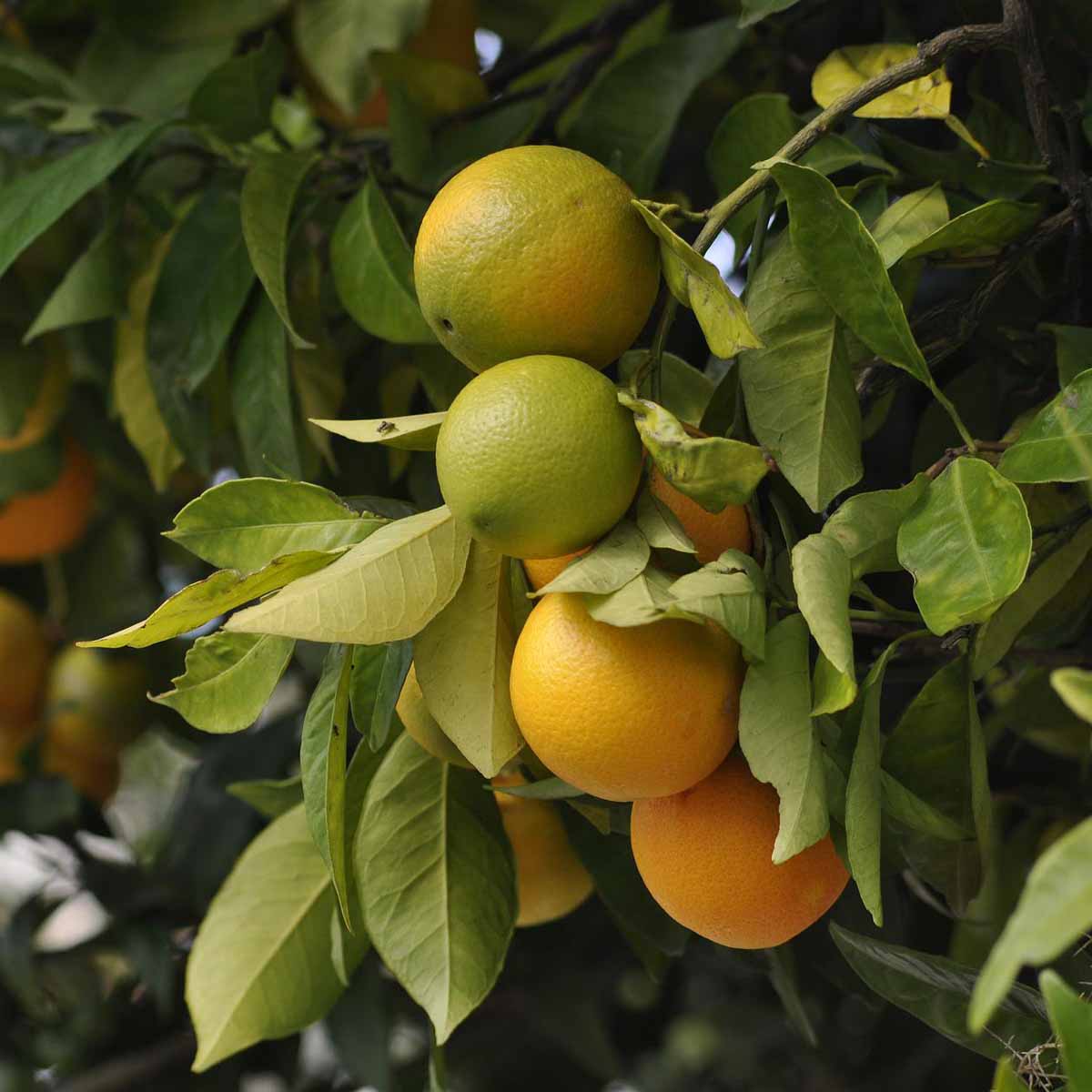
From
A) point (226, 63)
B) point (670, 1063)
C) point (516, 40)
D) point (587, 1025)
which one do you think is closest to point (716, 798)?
point (226, 63)

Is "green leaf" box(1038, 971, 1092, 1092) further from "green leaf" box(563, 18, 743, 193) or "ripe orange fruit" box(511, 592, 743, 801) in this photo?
"green leaf" box(563, 18, 743, 193)

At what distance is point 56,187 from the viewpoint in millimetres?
769

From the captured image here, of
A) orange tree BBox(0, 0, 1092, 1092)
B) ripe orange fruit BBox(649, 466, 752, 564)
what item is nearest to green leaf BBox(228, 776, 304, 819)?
orange tree BBox(0, 0, 1092, 1092)

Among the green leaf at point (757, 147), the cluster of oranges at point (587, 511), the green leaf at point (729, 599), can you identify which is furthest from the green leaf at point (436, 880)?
the green leaf at point (757, 147)

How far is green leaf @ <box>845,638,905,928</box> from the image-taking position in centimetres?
46

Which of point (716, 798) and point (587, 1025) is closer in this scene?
point (716, 798)

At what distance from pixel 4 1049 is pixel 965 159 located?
1081 millimetres

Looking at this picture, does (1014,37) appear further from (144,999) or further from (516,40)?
(144,999)

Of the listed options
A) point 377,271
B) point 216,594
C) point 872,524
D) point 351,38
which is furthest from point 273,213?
point 872,524

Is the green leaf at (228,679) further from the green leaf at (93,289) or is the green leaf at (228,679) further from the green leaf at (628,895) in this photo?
the green leaf at (93,289)

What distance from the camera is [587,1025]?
1141 millimetres

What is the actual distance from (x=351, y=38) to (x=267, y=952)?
586mm

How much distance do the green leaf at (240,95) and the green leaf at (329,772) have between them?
45 centimetres

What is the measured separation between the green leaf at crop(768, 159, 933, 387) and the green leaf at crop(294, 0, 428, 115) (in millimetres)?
450
